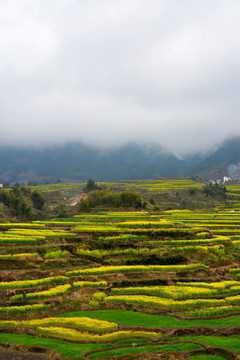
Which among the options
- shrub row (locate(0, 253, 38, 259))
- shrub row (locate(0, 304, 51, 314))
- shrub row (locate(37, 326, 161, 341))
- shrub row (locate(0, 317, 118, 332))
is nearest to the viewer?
shrub row (locate(37, 326, 161, 341))

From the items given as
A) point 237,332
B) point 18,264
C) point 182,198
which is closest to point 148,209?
point 182,198

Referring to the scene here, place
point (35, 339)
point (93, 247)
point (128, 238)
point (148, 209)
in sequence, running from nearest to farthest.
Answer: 1. point (35, 339)
2. point (93, 247)
3. point (128, 238)
4. point (148, 209)

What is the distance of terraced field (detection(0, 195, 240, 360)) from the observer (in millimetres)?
18188

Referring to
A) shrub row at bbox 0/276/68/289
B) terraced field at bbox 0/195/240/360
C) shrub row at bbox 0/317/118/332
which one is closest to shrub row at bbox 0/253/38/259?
terraced field at bbox 0/195/240/360

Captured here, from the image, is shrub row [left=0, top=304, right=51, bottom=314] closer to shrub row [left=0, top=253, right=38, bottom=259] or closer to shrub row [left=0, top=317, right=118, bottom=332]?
shrub row [left=0, top=317, right=118, bottom=332]

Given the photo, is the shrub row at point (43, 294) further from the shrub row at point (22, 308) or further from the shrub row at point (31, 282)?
the shrub row at point (31, 282)

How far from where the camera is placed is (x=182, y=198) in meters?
111

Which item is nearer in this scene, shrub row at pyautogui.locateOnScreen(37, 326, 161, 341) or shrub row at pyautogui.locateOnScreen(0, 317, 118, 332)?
shrub row at pyautogui.locateOnScreen(37, 326, 161, 341)

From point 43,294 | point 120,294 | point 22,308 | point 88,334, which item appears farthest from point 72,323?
point 120,294

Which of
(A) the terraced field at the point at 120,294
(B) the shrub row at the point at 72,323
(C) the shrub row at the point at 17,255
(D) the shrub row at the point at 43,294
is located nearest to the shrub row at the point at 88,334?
(A) the terraced field at the point at 120,294

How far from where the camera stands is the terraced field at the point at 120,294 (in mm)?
18188

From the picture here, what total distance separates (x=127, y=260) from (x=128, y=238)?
5.51m

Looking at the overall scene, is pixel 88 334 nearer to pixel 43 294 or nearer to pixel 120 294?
pixel 43 294

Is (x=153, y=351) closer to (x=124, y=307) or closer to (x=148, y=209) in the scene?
(x=124, y=307)
